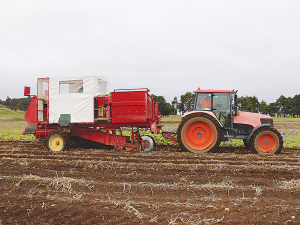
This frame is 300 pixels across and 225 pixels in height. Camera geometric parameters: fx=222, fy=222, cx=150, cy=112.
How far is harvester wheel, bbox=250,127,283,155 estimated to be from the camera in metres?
7.99

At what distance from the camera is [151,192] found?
434cm

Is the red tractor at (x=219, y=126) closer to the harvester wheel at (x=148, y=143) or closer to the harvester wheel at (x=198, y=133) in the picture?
the harvester wheel at (x=198, y=133)

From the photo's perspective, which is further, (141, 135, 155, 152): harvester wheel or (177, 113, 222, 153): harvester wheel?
(141, 135, 155, 152): harvester wheel

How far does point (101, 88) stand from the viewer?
952cm

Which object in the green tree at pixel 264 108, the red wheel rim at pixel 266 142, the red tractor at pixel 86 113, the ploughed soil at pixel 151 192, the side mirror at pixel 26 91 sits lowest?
the ploughed soil at pixel 151 192

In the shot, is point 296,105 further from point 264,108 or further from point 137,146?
point 137,146

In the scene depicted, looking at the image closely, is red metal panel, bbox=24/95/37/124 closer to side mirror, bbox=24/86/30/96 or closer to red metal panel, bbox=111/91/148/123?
side mirror, bbox=24/86/30/96

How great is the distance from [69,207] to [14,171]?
3.10 m

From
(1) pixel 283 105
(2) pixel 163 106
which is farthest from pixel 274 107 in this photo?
(2) pixel 163 106

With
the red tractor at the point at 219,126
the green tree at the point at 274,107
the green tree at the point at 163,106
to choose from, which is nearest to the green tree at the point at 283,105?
the green tree at the point at 274,107

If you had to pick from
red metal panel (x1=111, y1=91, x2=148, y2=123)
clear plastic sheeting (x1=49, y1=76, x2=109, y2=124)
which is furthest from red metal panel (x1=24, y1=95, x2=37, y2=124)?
red metal panel (x1=111, y1=91, x2=148, y2=123)

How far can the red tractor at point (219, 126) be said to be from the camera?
816 centimetres

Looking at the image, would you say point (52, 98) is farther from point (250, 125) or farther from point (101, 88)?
point (250, 125)

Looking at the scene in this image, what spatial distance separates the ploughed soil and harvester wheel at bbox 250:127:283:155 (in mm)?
1019
